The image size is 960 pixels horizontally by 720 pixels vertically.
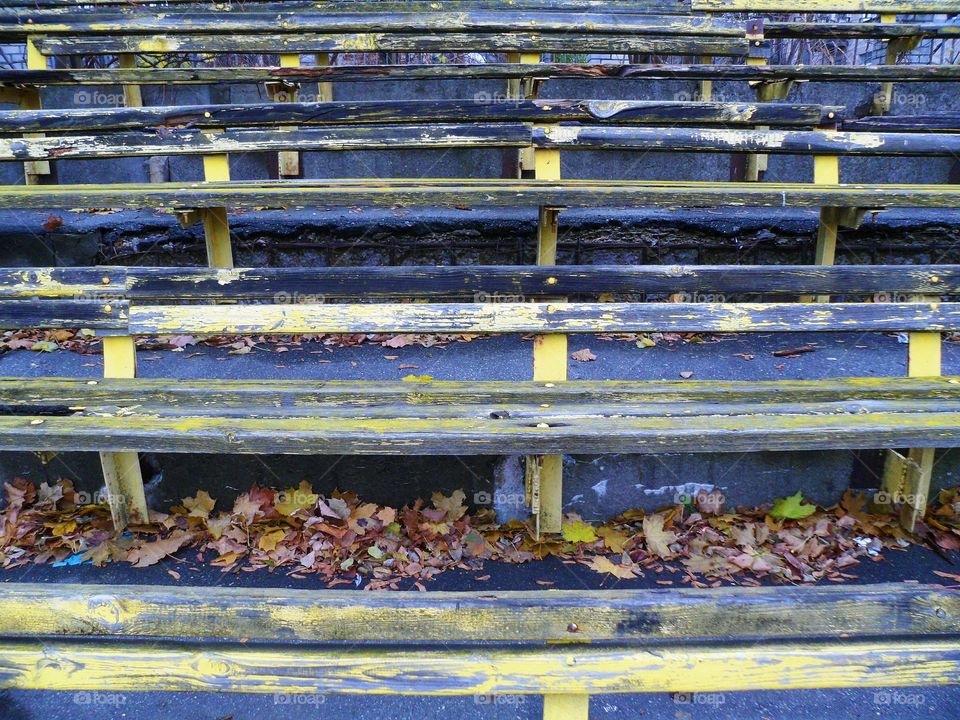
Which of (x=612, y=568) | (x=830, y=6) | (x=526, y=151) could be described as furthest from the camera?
(x=830, y=6)

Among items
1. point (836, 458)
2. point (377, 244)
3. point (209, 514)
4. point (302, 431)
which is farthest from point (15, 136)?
point (836, 458)

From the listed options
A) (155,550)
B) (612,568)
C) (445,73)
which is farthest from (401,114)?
(612,568)

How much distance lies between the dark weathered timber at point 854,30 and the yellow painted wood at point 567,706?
491 cm

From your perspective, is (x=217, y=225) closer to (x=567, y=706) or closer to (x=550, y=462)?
(x=550, y=462)

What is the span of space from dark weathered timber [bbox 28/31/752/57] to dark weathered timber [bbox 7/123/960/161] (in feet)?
5.37

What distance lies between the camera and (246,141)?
3.26 m

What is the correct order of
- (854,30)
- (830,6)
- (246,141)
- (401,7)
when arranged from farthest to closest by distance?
(830,6) < (854,30) < (401,7) < (246,141)

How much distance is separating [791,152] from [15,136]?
419cm

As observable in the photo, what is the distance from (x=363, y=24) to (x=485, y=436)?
3.82 meters

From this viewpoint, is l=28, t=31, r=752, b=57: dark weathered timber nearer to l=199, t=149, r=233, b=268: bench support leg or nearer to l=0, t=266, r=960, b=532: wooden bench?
l=199, t=149, r=233, b=268: bench support leg

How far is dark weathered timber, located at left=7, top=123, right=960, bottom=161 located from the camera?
3.15m

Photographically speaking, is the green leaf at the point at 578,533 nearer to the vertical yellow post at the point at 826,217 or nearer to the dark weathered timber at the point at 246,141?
the dark weathered timber at the point at 246,141

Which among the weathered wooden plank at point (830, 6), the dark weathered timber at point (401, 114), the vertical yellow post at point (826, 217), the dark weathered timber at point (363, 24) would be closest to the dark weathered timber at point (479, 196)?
the vertical yellow post at point (826, 217)

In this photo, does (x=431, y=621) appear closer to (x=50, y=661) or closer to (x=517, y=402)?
(x=50, y=661)
